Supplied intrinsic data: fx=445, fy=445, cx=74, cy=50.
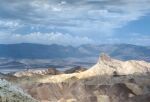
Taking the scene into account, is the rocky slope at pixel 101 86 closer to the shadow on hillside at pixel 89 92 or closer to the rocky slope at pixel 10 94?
the shadow on hillside at pixel 89 92

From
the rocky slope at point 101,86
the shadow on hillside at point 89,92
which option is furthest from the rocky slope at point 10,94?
the shadow on hillside at point 89,92

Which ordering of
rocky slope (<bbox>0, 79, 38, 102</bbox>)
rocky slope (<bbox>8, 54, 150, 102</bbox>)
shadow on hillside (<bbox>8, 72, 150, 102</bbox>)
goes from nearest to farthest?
rocky slope (<bbox>0, 79, 38, 102</bbox>), shadow on hillside (<bbox>8, 72, 150, 102</bbox>), rocky slope (<bbox>8, 54, 150, 102</bbox>)

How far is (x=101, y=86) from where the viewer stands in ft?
438

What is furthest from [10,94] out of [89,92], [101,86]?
[101,86]

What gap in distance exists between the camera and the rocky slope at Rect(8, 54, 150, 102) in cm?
11512

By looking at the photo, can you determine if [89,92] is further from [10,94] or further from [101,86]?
[10,94]

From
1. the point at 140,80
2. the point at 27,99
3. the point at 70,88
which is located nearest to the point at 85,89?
the point at 70,88

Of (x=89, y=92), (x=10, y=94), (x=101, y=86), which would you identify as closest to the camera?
(x=10, y=94)

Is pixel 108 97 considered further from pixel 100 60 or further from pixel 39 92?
pixel 100 60

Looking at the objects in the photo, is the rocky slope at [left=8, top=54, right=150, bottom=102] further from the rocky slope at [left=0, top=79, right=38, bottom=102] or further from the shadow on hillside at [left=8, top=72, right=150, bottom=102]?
the rocky slope at [left=0, top=79, right=38, bottom=102]

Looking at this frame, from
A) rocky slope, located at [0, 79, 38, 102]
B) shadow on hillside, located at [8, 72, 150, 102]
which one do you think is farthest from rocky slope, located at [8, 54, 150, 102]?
rocky slope, located at [0, 79, 38, 102]

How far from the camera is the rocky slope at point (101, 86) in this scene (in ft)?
378

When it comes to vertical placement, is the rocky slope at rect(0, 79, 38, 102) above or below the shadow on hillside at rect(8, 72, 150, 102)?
above

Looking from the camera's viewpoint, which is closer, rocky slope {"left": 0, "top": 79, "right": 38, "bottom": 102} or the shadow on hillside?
rocky slope {"left": 0, "top": 79, "right": 38, "bottom": 102}
